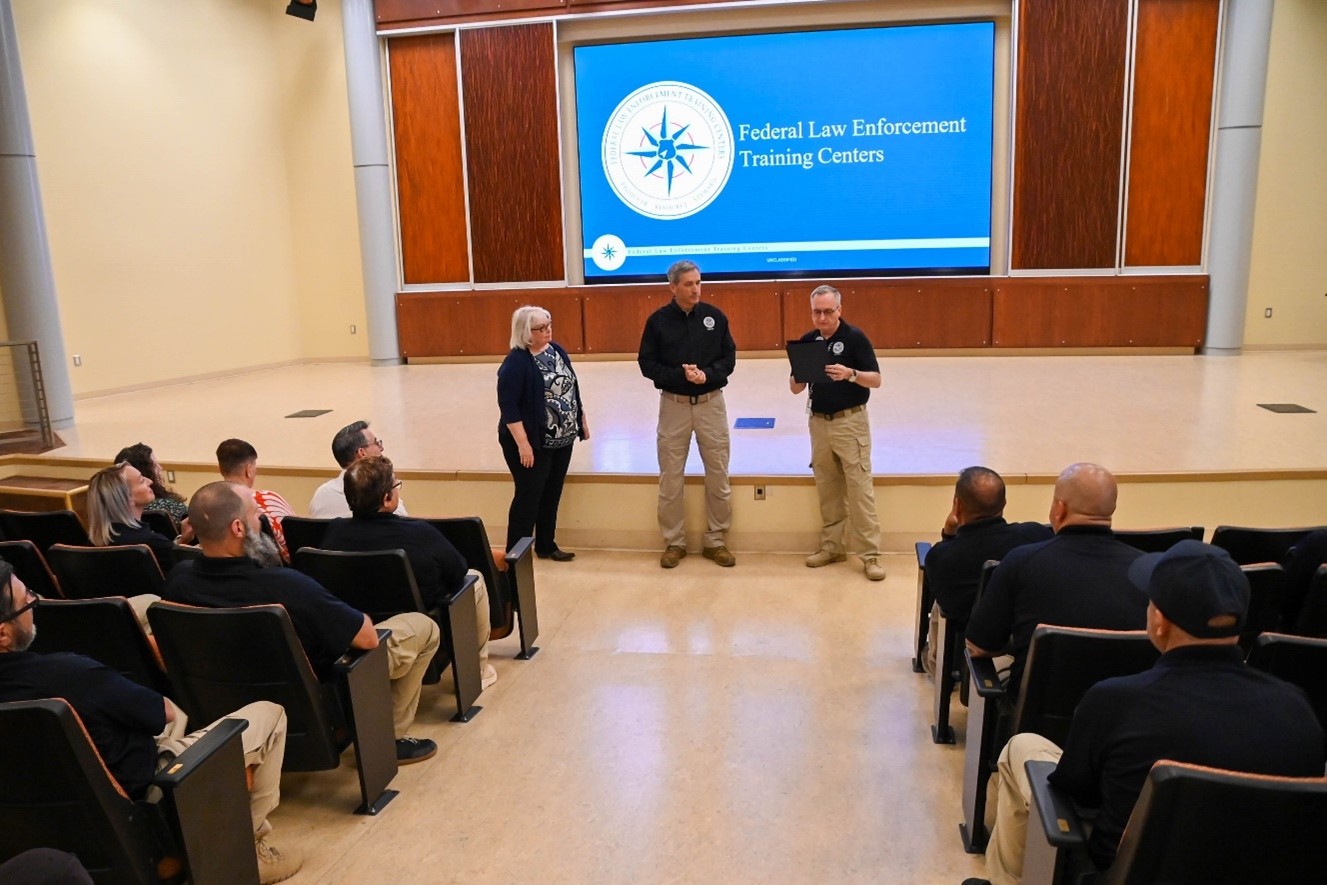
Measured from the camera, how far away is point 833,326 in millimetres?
4855

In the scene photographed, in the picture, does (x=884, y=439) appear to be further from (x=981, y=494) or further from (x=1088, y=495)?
(x=1088, y=495)

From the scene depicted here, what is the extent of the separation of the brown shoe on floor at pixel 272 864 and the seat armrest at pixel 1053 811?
1.95 meters

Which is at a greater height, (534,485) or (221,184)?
(221,184)

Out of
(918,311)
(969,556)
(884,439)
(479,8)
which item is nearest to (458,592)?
(969,556)

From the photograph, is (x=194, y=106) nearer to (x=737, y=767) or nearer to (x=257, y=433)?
(x=257, y=433)

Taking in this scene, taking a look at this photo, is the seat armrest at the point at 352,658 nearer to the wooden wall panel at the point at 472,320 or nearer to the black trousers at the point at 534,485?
the black trousers at the point at 534,485

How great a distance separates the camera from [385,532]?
3.39 m

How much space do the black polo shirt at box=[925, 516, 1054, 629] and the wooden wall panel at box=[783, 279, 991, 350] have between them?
770 cm

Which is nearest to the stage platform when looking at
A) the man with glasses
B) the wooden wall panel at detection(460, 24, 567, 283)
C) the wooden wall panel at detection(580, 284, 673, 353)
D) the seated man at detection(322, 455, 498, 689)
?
the wooden wall panel at detection(580, 284, 673, 353)

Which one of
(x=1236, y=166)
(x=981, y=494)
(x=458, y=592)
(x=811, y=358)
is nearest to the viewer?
(x=981, y=494)

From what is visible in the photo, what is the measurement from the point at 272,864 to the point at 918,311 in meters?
9.36

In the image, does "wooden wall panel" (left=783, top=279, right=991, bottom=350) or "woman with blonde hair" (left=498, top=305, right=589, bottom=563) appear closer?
"woman with blonde hair" (left=498, top=305, right=589, bottom=563)

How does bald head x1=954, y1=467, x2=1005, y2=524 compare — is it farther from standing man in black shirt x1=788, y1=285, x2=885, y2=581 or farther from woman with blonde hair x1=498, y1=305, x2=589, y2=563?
woman with blonde hair x1=498, y1=305, x2=589, y2=563

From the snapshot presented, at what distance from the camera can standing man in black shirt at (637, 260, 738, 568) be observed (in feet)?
16.5
